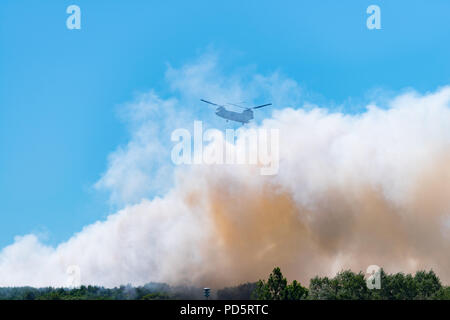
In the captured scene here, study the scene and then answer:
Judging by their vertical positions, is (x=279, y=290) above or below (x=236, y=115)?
below

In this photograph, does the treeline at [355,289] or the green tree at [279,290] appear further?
the green tree at [279,290]

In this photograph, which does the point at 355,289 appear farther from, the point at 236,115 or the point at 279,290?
the point at 236,115

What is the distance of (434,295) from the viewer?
575 feet

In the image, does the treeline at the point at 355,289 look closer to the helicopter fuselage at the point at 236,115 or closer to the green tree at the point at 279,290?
the green tree at the point at 279,290

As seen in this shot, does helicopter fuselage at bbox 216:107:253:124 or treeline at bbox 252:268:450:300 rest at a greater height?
helicopter fuselage at bbox 216:107:253:124

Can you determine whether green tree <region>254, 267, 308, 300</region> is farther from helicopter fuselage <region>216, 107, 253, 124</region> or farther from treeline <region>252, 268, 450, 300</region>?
helicopter fuselage <region>216, 107, 253, 124</region>

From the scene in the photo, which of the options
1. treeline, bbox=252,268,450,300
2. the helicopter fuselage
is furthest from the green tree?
the helicopter fuselage

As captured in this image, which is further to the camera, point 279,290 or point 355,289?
point 279,290

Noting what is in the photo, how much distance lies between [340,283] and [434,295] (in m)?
28.4

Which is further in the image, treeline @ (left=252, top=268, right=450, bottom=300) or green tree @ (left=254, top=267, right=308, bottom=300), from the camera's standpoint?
green tree @ (left=254, top=267, right=308, bottom=300)

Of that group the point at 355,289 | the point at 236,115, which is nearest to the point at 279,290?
the point at 355,289

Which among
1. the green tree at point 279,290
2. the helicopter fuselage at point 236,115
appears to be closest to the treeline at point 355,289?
the green tree at point 279,290
